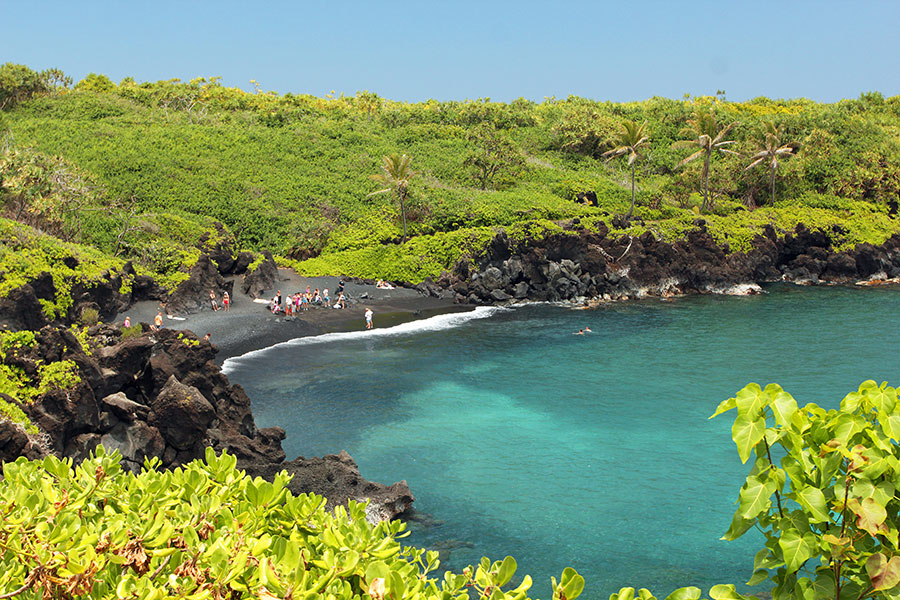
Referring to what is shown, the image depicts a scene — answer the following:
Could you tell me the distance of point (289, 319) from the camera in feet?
153

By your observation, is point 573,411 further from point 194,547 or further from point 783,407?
point 194,547

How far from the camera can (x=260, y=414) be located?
1229 inches

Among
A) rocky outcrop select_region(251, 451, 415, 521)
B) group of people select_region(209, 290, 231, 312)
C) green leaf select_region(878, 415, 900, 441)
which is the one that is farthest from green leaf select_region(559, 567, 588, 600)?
group of people select_region(209, 290, 231, 312)

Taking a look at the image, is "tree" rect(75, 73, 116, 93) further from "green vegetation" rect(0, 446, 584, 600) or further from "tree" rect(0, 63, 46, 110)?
"green vegetation" rect(0, 446, 584, 600)

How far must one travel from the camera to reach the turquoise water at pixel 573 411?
67.6 feet

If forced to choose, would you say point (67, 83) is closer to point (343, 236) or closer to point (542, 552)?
point (343, 236)

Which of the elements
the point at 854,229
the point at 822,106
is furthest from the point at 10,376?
the point at 822,106

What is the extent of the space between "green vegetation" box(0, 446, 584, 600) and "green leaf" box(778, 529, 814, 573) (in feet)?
5.87

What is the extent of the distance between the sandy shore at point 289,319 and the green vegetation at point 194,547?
3387 cm

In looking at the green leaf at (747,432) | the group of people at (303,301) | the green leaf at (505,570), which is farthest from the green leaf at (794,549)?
the group of people at (303,301)

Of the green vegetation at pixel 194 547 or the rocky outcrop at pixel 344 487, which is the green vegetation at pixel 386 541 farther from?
the rocky outcrop at pixel 344 487

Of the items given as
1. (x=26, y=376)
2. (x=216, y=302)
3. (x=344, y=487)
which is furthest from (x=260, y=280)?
(x=344, y=487)

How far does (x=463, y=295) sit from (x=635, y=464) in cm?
3077

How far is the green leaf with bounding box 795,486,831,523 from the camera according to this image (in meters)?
5.66
